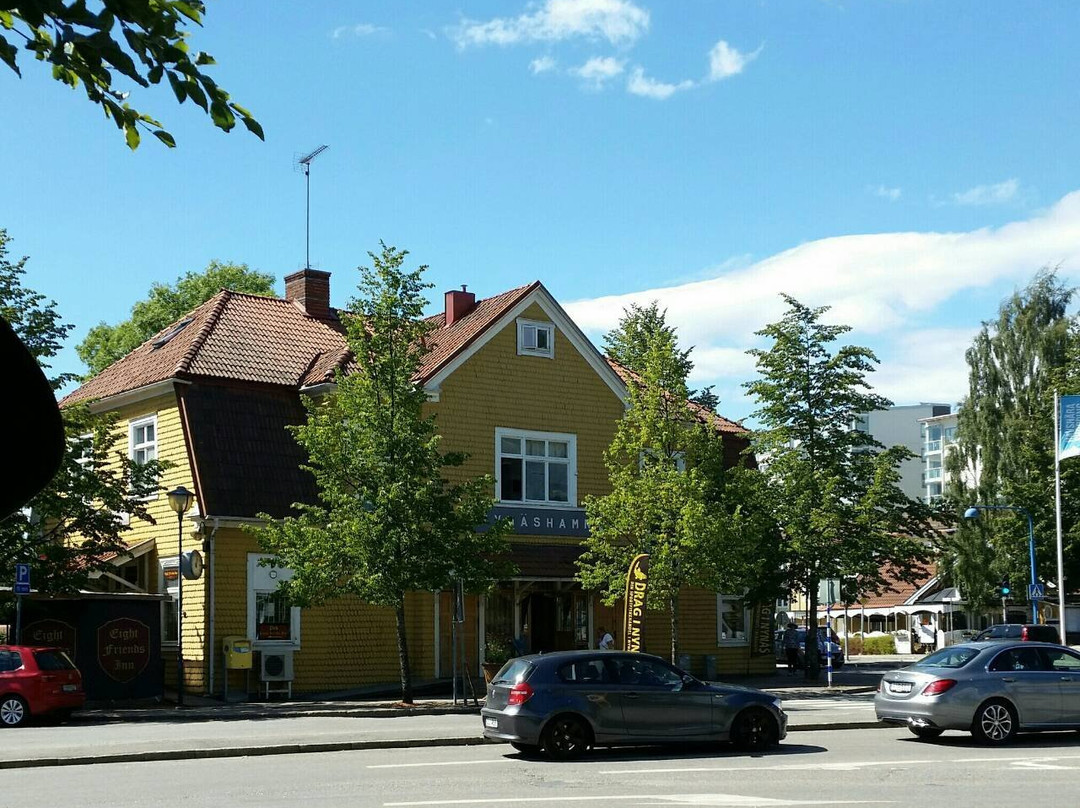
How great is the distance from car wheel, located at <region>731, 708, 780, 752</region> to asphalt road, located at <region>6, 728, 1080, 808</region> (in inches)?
8.9

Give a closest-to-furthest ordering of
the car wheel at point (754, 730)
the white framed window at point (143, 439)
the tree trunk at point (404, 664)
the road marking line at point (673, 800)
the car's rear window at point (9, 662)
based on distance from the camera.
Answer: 1. the road marking line at point (673, 800)
2. the car wheel at point (754, 730)
3. the car's rear window at point (9, 662)
4. the tree trunk at point (404, 664)
5. the white framed window at point (143, 439)

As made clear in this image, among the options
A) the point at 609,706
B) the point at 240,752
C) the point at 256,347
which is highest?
the point at 256,347

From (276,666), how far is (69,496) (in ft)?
18.9

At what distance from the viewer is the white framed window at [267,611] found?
107 feet

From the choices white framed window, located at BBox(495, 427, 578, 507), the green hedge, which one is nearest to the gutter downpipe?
white framed window, located at BBox(495, 427, 578, 507)

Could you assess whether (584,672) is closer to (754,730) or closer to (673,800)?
(754,730)

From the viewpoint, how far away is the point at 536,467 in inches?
1457

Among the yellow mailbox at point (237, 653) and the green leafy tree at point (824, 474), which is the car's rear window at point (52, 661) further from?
the green leafy tree at point (824, 474)

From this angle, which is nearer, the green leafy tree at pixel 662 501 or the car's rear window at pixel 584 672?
the car's rear window at pixel 584 672

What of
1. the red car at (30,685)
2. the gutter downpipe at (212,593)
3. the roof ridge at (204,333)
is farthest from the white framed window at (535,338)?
the red car at (30,685)

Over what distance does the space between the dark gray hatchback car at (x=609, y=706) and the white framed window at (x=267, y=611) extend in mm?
14506

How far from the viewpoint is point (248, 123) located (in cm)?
475

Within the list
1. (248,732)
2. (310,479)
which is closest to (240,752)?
(248,732)

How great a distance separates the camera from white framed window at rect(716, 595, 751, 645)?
40469 mm
